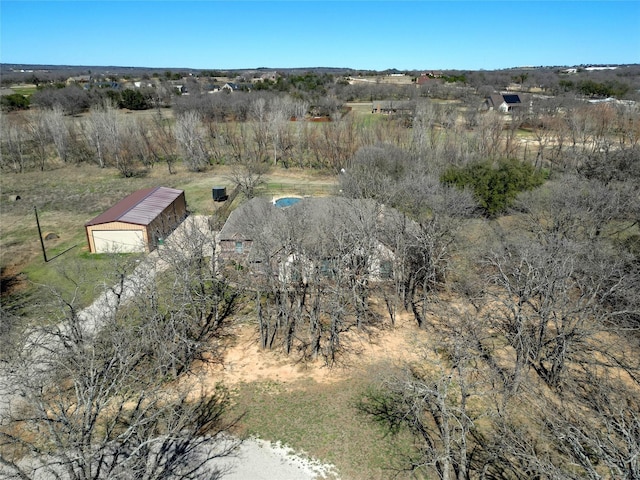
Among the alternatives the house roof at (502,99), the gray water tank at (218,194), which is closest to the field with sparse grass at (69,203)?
the gray water tank at (218,194)

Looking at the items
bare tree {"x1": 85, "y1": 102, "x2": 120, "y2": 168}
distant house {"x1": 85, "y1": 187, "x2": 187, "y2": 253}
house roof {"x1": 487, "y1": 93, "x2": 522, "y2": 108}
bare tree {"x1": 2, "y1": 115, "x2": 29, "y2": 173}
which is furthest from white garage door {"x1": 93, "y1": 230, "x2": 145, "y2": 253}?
house roof {"x1": 487, "y1": 93, "x2": 522, "y2": 108}

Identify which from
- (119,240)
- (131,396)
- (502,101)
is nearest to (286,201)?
(119,240)

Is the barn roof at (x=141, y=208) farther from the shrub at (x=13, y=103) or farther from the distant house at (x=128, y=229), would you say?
the shrub at (x=13, y=103)

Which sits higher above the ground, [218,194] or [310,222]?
[310,222]

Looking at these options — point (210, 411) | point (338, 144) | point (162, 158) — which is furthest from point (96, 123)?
point (210, 411)

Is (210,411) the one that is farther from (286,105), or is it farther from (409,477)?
(286,105)

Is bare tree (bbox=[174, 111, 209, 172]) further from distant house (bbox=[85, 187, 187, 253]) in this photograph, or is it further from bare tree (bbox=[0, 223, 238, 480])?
bare tree (bbox=[0, 223, 238, 480])

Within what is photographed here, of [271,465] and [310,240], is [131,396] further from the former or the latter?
[310,240]
